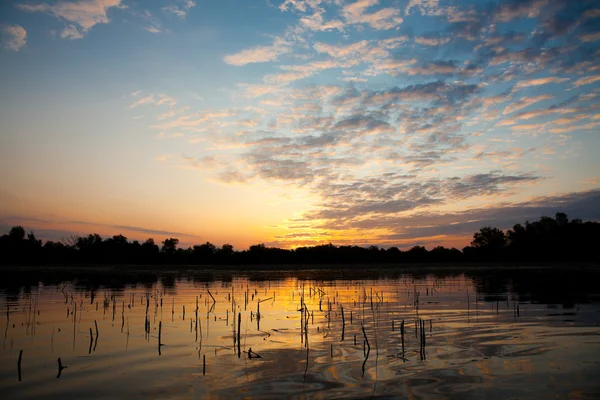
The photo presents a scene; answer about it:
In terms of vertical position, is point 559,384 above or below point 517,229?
below

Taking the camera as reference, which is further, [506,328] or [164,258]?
[164,258]

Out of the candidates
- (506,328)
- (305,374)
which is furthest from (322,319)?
(305,374)

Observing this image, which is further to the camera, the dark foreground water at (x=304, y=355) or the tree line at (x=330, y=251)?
the tree line at (x=330, y=251)

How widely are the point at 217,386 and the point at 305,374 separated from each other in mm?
2209

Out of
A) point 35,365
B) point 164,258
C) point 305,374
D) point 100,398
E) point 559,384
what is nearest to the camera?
point 100,398

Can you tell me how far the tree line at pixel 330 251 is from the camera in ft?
368

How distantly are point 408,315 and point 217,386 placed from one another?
13.5 meters

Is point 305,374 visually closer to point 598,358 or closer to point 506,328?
point 598,358

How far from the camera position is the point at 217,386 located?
9359mm

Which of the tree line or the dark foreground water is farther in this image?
the tree line

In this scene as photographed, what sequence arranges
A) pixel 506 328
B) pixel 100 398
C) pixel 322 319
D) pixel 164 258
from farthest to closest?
1. pixel 164 258
2. pixel 322 319
3. pixel 506 328
4. pixel 100 398

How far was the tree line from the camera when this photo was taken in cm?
11231

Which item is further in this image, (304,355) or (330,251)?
(330,251)

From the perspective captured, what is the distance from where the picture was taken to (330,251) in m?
144
